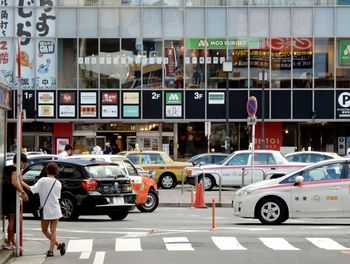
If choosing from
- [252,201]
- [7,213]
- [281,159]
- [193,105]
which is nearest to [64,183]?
[252,201]

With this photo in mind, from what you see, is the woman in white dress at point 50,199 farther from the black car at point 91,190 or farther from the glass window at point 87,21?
the glass window at point 87,21

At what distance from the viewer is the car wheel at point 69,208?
19672 millimetres

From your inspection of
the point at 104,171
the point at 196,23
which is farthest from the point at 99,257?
the point at 196,23

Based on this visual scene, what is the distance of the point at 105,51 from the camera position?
49.5 meters

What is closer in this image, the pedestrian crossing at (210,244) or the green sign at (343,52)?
the pedestrian crossing at (210,244)

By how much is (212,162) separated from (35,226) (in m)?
18.4

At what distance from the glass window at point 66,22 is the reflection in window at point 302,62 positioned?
45.5ft

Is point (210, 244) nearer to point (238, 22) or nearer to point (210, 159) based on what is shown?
point (210, 159)

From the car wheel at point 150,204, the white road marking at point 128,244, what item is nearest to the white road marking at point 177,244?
the white road marking at point 128,244

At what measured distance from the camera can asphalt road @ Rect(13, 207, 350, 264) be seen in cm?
1314

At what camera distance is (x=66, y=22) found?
49344 mm

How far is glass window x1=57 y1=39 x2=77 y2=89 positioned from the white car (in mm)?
31953

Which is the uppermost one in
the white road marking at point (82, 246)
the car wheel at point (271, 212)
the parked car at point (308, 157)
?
the parked car at point (308, 157)

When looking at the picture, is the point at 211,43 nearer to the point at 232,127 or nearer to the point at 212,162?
the point at 232,127
